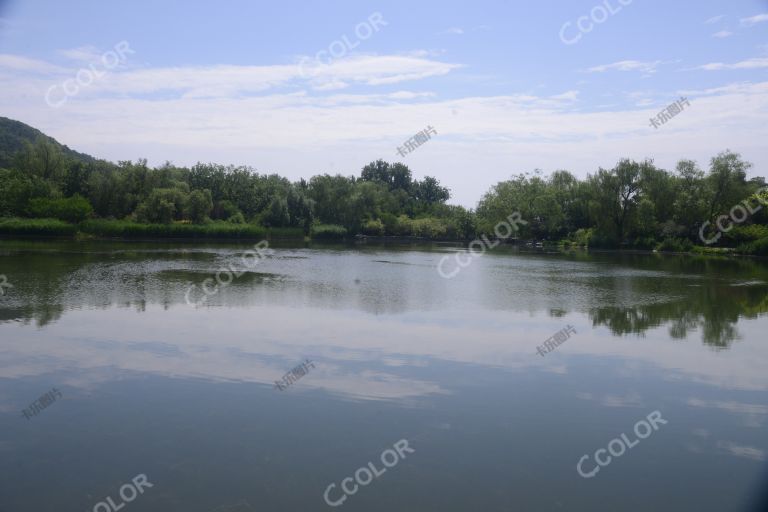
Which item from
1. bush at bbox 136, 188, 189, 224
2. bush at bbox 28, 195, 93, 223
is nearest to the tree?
bush at bbox 136, 188, 189, 224

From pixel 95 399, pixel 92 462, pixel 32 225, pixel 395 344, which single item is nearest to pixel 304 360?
pixel 395 344

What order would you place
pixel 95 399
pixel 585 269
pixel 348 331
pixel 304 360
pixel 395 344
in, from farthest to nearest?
pixel 585 269
pixel 348 331
pixel 395 344
pixel 304 360
pixel 95 399

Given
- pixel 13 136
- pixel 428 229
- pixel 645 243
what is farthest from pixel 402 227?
pixel 13 136

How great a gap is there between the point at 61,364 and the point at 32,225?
4506cm

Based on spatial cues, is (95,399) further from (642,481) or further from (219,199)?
(219,199)

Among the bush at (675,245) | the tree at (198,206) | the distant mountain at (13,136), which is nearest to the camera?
the bush at (675,245)

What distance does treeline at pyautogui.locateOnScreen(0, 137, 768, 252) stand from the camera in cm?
5394

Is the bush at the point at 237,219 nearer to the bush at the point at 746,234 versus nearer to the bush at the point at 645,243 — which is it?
the bush at the point at 645,243

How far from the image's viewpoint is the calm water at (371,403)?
20.9 ft

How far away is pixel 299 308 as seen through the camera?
17.3 metres
